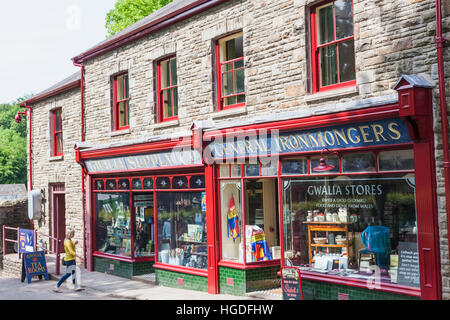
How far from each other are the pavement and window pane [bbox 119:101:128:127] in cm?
465

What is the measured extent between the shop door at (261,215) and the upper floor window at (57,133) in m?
9.98

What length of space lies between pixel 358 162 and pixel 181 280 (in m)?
5.93

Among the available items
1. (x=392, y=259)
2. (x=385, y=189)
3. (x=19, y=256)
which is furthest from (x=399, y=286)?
(x=19, y=256)

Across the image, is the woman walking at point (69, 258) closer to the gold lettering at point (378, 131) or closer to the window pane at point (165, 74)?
A: the window pane at point (165, 74)

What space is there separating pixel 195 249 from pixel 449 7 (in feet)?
25.8

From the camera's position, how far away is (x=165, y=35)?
13.4 m

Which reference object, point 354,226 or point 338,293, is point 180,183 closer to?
point 354,226

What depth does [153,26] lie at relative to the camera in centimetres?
1360

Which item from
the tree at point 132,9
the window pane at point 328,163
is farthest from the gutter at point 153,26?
the tree at point 132,9

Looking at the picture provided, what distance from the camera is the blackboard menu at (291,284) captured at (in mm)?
9734

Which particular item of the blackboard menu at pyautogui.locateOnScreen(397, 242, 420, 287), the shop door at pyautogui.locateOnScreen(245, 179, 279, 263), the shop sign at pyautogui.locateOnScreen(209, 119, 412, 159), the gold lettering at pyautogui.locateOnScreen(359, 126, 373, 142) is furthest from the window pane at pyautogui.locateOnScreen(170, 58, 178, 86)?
the blackboard menu at pyautogui.locateOnScreen(397, 242, 420, 287)

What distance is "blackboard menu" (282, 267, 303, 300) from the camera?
9.73 metres

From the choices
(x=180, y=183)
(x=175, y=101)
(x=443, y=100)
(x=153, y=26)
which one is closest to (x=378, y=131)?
(x=443, y=100)

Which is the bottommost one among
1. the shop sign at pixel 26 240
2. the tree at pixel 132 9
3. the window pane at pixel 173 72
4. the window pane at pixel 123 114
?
the shop sign at pixel 26 240
